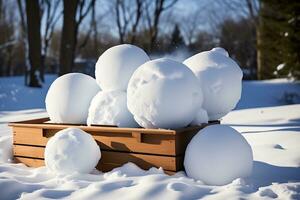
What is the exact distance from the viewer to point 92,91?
196 inches

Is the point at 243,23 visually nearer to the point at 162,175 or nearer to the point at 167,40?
the point at 167,40

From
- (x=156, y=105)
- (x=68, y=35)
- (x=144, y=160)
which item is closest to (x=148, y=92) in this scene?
(x=156, y=105)

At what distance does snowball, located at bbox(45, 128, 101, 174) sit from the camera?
3.95 meters

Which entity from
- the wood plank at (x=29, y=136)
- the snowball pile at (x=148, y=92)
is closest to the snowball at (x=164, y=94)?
the snowball pile at (x=148, y=92)

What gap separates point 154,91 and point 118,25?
88.0 feet

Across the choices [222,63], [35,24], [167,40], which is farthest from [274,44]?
[167,40]

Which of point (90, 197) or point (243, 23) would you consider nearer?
point (90, 197)

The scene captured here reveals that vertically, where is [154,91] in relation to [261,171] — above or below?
above

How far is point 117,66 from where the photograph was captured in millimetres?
4590

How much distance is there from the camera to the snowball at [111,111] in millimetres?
4430

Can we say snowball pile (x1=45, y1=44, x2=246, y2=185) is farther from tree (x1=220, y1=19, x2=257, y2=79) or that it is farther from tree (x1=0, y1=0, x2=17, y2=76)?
tree (x1=0, y1=0, x2=17, y2=76)

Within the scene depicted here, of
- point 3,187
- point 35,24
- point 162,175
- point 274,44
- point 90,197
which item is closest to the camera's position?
point 90,197

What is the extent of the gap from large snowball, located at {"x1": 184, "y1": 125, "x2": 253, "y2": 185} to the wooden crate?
165 mm

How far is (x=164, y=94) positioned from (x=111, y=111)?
0.80m
